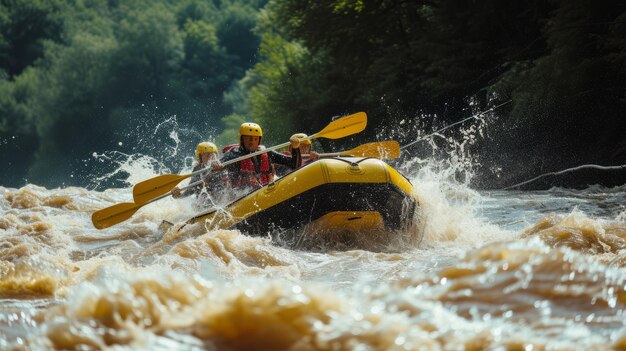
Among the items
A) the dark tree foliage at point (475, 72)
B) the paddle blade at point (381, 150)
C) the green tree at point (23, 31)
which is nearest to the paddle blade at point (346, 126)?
the paddle blade at point (381, 150)

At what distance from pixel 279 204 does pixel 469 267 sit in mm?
3622

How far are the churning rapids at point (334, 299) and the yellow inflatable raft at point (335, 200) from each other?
0.62m

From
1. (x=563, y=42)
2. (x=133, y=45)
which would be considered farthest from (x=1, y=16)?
(x=563, y=42)

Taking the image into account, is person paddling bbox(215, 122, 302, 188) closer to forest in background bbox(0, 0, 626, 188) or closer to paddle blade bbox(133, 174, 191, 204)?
paddle blade bbox(133, 174, 191, 204)

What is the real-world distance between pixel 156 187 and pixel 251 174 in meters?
0.95

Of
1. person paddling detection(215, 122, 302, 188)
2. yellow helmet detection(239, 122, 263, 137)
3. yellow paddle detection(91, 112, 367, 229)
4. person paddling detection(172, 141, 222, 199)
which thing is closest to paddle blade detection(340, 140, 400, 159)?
person paddling detection(215, 122, 302, 188)

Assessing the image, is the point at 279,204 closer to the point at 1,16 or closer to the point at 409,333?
the point at 409,333

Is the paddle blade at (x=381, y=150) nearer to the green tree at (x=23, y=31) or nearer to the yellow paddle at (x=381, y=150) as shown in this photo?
the yellow paddle at (x=381, y=150)

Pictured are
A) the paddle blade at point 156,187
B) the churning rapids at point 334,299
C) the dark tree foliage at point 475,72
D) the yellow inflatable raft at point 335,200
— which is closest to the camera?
the churning rapids at point 334,299

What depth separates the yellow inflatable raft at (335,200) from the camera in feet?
24.3

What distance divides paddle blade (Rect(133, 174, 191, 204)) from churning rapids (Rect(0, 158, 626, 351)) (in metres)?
2.02

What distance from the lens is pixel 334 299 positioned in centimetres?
322

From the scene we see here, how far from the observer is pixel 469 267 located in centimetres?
407

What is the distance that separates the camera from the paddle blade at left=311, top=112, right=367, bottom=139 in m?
9.77
